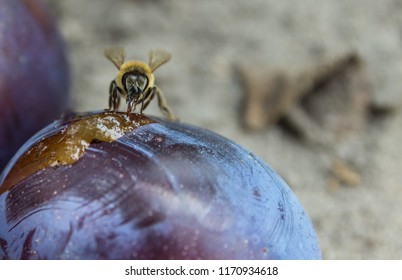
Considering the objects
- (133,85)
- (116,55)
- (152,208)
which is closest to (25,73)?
(116,55)

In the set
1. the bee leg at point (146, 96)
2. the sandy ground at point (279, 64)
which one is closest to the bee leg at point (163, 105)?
the bee leg at point (146, 96)

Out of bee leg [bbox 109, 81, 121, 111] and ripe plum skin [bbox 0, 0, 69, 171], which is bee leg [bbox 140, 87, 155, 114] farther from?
ripe plum skin [bbox 0, 0, 69, 171]

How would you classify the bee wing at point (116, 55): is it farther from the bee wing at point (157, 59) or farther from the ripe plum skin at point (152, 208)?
the ripe plum skin at point (152, 208)

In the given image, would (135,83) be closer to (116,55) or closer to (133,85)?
(133,85)

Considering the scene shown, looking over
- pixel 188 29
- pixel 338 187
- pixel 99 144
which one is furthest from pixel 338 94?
pixel 99 144

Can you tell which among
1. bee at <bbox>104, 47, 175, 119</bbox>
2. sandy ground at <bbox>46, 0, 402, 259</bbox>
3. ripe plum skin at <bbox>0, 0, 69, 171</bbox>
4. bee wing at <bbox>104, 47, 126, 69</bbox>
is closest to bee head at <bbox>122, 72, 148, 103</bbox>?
bee at <bbox>104, 47, 175, 119</bbox>

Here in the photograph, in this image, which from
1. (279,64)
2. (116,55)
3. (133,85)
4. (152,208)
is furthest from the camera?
(279,64)
